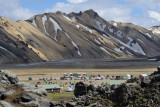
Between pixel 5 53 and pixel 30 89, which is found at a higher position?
pixel 5 53

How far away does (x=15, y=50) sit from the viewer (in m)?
200

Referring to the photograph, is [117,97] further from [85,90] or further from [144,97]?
[85,90]

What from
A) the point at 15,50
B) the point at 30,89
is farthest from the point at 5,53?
the point at 30,89

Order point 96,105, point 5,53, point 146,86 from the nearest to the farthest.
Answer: point 96,105, point 146,86, point 5,53

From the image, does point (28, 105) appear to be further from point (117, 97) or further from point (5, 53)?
point (5, 53)

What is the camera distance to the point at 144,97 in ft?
91.1

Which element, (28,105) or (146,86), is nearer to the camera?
(146,86)

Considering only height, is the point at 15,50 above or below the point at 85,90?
above

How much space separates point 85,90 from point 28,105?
22.3ft

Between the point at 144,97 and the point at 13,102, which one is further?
the point at 13,102

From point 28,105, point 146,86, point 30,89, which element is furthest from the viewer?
point 30,89

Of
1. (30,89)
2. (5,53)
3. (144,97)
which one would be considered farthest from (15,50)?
(144,97)

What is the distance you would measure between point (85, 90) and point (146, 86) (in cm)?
712

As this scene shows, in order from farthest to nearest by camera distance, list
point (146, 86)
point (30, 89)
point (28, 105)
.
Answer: point (30, 89) < point (28, 105) < point (146, 86)
